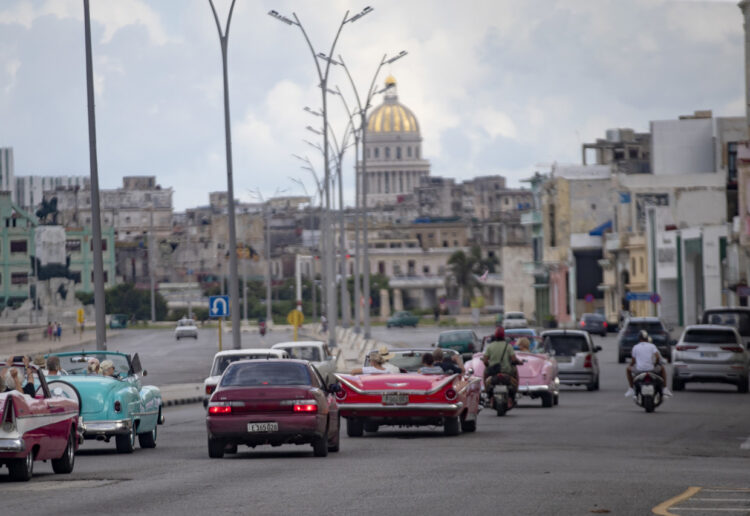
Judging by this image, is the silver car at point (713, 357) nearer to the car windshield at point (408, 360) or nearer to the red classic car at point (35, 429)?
the car windshield at point (408, 360)

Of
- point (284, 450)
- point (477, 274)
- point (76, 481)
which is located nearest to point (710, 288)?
point (284, 450)

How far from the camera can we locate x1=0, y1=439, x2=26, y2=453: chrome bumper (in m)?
15.4

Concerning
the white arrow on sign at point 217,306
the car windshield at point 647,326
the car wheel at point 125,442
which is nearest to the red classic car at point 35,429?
the car wheel at point 125,442

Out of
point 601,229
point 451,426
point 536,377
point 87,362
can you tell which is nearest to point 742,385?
point 536,377

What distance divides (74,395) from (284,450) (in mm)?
3136

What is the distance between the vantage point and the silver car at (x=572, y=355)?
39.0 metres

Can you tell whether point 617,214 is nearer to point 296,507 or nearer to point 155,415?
point 155,415

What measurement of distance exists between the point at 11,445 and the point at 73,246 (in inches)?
2681

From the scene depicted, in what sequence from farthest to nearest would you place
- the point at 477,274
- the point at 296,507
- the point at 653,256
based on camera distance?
the point at 477,274 < the point at 653,256 < the point at 296,507

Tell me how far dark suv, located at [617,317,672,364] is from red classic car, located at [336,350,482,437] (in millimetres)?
30390

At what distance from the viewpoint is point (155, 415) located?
2228 centimetres

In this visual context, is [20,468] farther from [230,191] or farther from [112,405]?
[230,191]

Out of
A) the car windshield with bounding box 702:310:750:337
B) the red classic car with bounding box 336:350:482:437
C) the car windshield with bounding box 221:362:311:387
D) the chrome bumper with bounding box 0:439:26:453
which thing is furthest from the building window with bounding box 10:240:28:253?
the chrome bumper with bounding box 0:439:26:453

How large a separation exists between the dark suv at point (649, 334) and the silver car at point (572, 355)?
44.4ft
